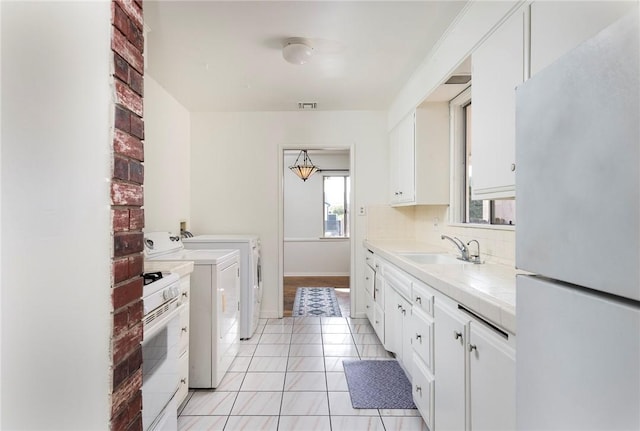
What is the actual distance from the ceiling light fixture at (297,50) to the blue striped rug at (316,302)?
296 centimetres

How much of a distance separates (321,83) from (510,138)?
2010 mm

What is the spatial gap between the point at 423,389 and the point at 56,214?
6.18 feet

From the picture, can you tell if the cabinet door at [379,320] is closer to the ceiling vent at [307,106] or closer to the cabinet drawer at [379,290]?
the cabinet drawer at [379,290]

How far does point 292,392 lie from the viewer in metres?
2.33

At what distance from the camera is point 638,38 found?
0.51 metres

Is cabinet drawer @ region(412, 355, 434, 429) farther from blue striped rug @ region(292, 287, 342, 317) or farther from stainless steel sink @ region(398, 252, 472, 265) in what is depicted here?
blue striped rug @ region(292, 287, 342, 317)

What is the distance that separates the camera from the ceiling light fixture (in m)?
2.31

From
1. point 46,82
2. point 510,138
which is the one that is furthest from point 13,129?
point 510,138

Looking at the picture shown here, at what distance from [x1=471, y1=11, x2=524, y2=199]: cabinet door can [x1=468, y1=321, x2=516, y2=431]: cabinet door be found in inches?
27.4

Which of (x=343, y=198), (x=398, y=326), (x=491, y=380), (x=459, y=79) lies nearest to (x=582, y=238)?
(x=491, y=380)

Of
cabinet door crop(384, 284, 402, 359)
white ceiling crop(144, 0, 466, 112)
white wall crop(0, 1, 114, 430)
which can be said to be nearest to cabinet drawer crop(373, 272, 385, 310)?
cabinet door crop(384, 284, 402, 359)

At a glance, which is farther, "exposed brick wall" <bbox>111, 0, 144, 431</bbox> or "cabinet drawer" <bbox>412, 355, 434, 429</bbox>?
"cabinet drawer" <bbox>412, 355, 434, 429</bbox>

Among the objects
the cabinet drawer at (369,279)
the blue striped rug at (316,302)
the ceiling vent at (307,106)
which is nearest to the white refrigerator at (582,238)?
the cabinet drawer at (369,279)

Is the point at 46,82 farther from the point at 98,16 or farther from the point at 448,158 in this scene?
the point at 448,158
